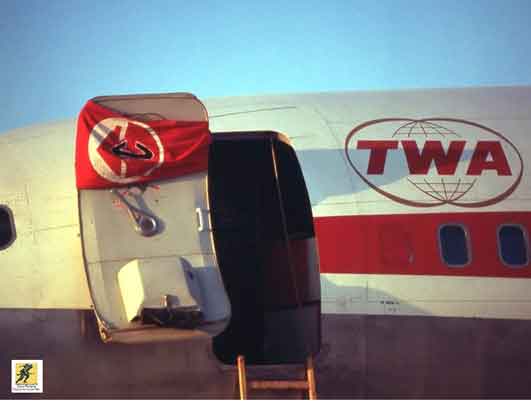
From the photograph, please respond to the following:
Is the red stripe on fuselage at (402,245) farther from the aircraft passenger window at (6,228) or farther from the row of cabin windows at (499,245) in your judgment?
the aircraft passenger window at (6,228)

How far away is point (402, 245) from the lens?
8164mm

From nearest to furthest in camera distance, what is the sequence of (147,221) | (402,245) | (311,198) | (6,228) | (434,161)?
(147,221)
(6,228)
(402,245)
(311,198)
(434,161)

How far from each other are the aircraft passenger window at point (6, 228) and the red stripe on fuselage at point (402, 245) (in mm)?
3039

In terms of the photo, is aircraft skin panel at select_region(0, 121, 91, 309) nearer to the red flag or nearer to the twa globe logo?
the red flag

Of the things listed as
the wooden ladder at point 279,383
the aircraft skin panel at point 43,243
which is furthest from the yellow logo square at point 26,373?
the wooden ladder at point 279,383

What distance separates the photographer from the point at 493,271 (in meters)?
8.25

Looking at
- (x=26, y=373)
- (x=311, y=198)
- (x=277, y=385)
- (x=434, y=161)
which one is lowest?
(x=277, y=385)

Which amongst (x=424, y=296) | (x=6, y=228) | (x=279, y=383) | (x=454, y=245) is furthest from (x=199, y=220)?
(x=454, y=245)

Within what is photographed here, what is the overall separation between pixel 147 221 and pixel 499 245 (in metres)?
3.70

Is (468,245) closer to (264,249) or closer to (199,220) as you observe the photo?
(264,249)

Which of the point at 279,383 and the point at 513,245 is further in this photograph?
the point at 513,245

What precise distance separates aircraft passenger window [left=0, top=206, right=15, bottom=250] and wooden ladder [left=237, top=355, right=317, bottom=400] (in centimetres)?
253

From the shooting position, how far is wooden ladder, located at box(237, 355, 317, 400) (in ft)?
25.0

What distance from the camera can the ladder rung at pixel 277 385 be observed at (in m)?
7.71
